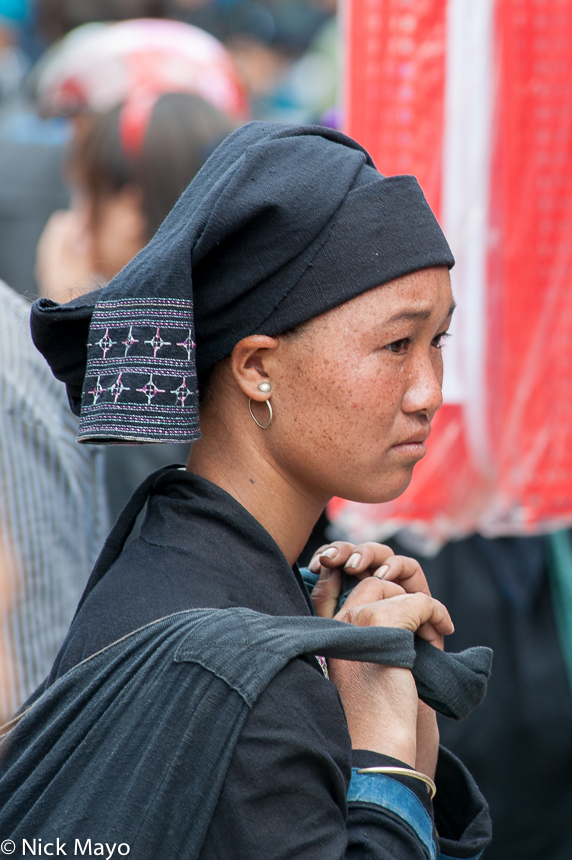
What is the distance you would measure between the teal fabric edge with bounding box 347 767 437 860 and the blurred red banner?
136 centimetres

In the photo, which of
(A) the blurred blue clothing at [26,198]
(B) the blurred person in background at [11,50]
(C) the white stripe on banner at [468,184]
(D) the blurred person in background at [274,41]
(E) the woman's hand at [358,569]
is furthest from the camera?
(B) the blurred person in background at [11,50]

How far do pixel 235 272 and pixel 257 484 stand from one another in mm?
307

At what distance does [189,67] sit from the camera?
4855 mm

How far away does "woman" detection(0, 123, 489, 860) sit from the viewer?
112cm

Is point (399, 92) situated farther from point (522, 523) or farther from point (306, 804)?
point (306, 804)

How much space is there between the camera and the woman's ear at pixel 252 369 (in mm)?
1354

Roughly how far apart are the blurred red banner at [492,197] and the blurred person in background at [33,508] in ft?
3.32

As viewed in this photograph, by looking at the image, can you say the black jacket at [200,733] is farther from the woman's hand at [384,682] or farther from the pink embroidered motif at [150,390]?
the pink embroidered motif at [150,390]

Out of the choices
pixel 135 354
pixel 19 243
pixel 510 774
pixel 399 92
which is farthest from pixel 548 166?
pixel 19 243

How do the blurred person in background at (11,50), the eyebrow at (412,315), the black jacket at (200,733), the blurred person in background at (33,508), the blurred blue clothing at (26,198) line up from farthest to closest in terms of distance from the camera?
the blurred person in background at (11,50) → the blurred blue clothing at (26,198) → the blurred person in background at (33,508) → the eyebrow at (412,315) → the black jacket at (200,733)

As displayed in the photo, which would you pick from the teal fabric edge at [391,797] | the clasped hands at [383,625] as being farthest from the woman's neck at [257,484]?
the teal fabric edge at [391,797]

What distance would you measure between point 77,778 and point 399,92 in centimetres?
192

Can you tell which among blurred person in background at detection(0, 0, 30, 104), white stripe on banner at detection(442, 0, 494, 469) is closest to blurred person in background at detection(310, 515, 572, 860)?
white stripe on banner at detection(442, 0, 494, 469)

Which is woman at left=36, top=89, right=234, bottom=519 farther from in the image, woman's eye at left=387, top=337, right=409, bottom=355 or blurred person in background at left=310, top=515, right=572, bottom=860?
woman's eye at left=387, top=337, right=409, bottom=355
